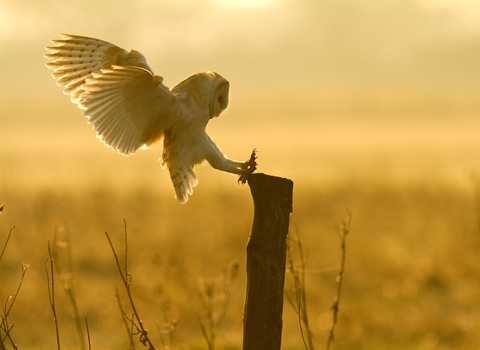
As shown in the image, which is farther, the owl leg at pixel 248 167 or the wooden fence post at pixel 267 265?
the owl leg at pixel 248 167

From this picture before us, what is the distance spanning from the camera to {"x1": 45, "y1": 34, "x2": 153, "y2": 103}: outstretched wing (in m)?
4.43

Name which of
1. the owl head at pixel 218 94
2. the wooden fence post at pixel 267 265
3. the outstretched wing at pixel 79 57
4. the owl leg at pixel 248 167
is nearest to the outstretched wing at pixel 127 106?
the owl head at pixel 218 94

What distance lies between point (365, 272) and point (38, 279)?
6.23 m

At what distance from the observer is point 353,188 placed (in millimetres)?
21250

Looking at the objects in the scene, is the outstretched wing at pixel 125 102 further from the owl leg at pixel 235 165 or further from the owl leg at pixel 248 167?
the owl leg at pixel 248 167

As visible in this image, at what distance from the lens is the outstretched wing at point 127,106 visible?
3.48 m

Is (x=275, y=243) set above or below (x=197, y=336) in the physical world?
above

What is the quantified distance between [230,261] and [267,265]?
27.0ft

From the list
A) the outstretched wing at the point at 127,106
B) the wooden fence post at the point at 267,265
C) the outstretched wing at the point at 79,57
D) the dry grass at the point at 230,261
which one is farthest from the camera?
the dry grass at the point at 230,261

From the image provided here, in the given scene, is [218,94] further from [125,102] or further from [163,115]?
[125,102]

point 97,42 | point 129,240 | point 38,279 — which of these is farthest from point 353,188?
point 97,42

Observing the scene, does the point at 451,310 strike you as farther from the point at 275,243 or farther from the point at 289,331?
the point at 275,243

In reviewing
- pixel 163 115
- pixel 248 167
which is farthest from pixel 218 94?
pixel 248 167

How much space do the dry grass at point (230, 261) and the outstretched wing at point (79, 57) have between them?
1.20 metres
